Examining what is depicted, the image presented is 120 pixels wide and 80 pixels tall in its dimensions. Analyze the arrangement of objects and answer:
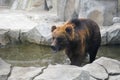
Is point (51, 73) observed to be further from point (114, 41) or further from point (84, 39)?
point (114, 41)

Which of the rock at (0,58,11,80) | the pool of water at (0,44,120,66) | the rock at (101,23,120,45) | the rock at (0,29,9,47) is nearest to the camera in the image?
the rock at (0,58,11,80)

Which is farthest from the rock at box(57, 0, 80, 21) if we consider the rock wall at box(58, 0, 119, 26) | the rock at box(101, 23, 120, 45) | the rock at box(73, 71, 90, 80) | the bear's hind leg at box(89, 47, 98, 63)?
the rock at box(73, 71, 90, 80)

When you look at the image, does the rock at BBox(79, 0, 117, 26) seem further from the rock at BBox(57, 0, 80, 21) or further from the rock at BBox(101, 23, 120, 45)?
the rock at BBox(101, 23, 120, 45)

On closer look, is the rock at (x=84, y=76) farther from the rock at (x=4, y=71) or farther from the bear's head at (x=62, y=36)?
the bear's head at (x=62, y=36)

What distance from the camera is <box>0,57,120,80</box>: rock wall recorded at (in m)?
5.30

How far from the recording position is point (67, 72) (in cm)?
539

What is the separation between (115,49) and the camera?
8938 millimetres

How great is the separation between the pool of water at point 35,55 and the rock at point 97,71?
1.87 m

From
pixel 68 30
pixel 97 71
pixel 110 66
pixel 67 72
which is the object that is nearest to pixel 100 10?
pixel 68 30

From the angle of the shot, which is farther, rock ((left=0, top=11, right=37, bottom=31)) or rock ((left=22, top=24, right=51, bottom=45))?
rock ((left=0, top=11, right=37, bottom=31))

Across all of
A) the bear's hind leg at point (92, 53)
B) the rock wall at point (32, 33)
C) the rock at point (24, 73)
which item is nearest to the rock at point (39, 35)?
the rock wall at point (32, 33)

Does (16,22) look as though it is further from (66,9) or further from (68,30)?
(68,30)

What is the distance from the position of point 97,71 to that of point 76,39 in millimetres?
1156

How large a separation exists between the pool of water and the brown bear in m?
0.70
